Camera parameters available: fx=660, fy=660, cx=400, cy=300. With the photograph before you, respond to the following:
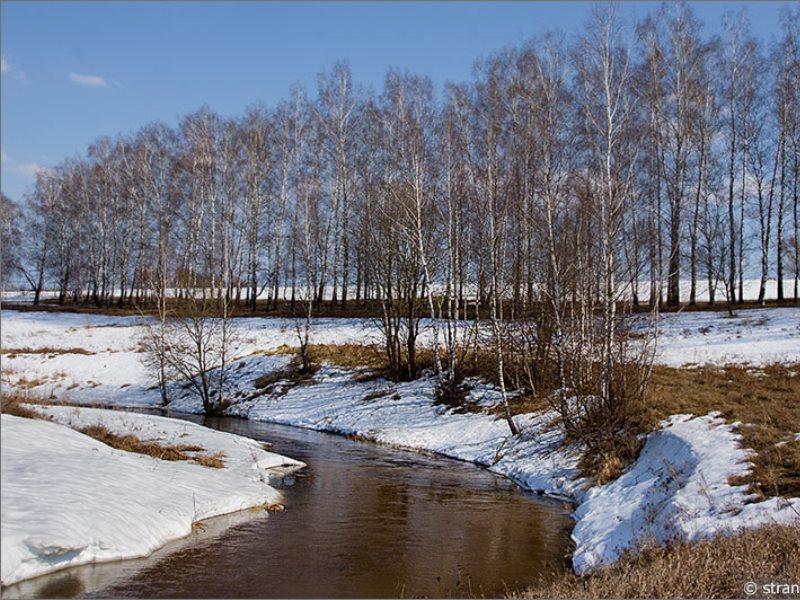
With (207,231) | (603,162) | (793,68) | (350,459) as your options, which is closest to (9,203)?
(207,231)

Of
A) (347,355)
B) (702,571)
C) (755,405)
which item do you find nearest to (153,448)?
(702,571)

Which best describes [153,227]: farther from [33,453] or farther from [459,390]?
[33,453]

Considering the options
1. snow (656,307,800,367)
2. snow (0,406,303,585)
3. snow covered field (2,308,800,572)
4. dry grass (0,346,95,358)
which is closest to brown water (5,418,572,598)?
snow (0,406,303,585)

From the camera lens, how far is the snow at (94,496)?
788cm

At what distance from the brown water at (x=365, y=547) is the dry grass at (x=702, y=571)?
1367 millimetres

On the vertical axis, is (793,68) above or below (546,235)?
above

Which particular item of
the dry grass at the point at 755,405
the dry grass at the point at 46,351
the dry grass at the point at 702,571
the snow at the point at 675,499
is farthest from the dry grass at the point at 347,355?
the dry grass at the point at 702,571

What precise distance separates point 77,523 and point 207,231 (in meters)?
32.7

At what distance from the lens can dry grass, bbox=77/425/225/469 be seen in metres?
13.9

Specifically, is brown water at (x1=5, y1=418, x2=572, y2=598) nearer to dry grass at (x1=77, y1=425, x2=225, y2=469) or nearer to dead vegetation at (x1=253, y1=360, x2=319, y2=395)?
dry grass at (x1=77, y1=425, x2=225, y2=469)

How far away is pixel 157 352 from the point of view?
2925 centimetres

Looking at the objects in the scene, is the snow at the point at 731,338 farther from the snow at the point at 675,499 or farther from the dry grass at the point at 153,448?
the dry grass at the point at 153,448

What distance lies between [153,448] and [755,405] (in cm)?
1319

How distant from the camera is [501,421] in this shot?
1959cm
